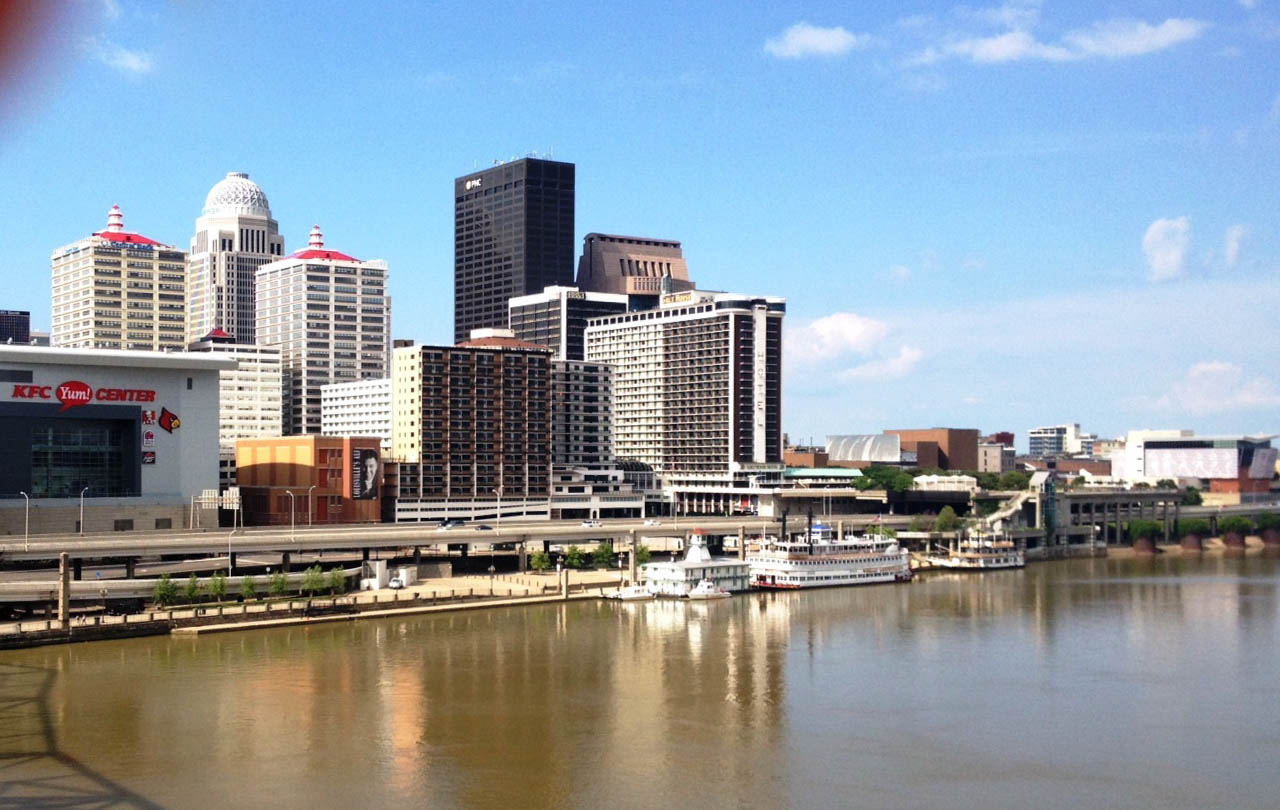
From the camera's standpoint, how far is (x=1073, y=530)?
11800 centimetres

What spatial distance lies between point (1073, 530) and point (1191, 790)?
8843cm

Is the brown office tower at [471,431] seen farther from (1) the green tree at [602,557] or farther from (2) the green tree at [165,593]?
(2) the green tree at [165,593]

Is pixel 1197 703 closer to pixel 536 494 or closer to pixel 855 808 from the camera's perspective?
pixel 855 808

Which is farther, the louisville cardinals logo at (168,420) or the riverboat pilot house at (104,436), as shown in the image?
the louisville cardinals logo at (168,420)

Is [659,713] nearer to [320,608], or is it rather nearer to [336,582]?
[320,608]

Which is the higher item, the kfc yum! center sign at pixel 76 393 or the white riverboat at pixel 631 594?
the kfc yum! center sign at pixel 76 393

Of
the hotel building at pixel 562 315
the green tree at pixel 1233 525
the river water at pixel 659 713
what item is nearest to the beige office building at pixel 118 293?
the hotel building at pixel 562 315

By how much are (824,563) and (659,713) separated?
40.6 metres

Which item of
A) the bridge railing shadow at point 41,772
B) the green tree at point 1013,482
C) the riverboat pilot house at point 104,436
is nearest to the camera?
the bridge railing shadow at point 41,772

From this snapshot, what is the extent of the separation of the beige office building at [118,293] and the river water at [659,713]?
114608 millimetres

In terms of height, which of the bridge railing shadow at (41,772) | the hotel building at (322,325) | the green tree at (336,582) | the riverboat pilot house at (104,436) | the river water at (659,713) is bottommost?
the river water at (659,713)

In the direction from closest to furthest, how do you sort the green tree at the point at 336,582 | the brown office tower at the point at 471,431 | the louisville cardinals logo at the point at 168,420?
the green tree at the point at 336,582 < the louisville cardinals logo at the point at 168,420 < the brown office tower at the point at 471,431

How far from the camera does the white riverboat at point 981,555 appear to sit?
317 feet

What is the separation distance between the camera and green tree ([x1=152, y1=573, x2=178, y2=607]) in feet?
207
